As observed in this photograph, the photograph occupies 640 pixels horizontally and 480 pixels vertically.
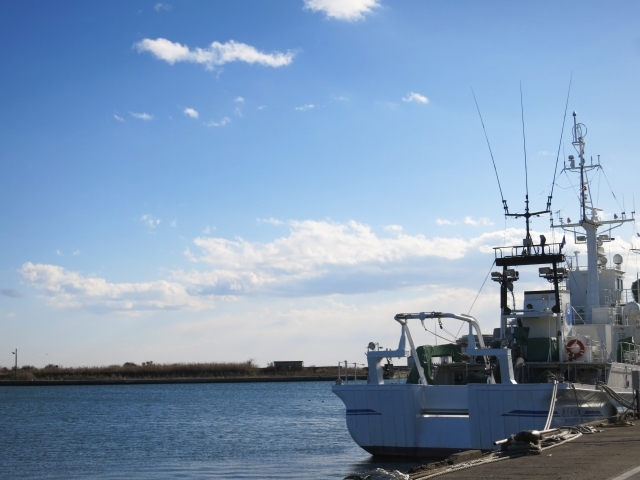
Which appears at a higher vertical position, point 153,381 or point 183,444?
point 183,444

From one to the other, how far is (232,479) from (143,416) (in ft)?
91.0

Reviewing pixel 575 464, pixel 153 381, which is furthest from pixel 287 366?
pixel 575 464

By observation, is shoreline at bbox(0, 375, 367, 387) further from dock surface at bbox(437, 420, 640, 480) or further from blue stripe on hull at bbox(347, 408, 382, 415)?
dock surface at bbox(437, 420, 640, 480)

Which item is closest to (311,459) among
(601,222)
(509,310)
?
(509,310)

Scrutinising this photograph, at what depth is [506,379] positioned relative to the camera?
65.8 ft

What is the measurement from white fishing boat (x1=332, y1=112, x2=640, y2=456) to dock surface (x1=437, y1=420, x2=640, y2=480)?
3.94 m

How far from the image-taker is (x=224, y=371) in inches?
4279

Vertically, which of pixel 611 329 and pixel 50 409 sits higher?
pixel 611 329

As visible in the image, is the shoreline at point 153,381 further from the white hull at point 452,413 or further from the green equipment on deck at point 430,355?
the white hull at point 452,413

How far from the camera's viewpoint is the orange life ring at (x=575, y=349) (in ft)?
74.1

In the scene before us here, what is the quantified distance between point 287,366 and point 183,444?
263 ft

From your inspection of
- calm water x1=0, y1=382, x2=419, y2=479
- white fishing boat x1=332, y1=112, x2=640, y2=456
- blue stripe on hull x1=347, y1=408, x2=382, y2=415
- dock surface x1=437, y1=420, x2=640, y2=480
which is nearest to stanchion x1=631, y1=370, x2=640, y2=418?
white fishing boat x1=332, y1=112, x2=640, y2=456

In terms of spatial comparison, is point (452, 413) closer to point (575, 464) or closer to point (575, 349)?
point (575, 349)

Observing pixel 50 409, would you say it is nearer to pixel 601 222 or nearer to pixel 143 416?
pixel 143 416
